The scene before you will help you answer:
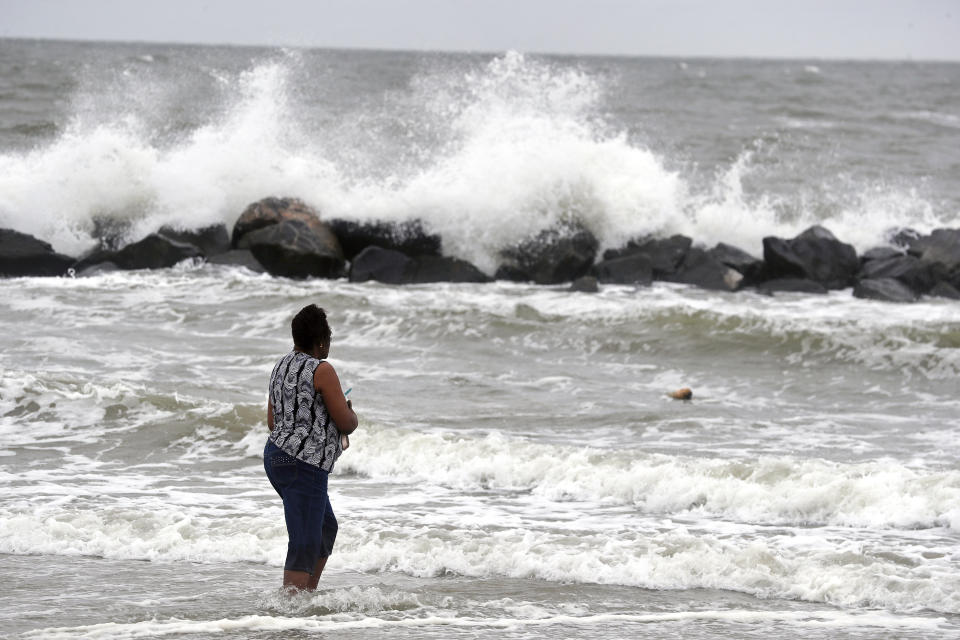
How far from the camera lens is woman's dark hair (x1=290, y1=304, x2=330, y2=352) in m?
5.14

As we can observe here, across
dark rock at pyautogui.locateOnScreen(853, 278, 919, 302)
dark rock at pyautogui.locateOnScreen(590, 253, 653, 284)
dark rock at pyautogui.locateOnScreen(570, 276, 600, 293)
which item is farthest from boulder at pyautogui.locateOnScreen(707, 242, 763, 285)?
dark rock at pyautogui.locateOnScreen(570, 276, 600, 293)

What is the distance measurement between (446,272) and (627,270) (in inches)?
93.8

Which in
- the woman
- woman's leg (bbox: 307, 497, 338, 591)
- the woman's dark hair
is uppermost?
the woman's dark hair

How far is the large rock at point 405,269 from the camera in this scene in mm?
16141

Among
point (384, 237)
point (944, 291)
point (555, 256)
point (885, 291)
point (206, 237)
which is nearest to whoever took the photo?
point (885, 291)

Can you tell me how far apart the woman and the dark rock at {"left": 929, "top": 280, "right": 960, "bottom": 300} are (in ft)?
40.2

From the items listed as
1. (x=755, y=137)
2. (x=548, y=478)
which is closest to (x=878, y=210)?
(x=755, y=137)

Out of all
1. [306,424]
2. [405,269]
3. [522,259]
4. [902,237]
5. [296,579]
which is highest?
[902,237]

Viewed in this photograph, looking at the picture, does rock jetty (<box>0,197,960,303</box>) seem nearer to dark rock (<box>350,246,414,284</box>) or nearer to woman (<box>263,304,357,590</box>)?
dark rock (<box>350,246,414,284</box>)

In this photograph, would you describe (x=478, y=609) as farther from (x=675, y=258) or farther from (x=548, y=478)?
(x=675, y=258)

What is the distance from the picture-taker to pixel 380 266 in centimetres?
1623

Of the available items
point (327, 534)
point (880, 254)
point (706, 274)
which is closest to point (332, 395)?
point (327, 534)

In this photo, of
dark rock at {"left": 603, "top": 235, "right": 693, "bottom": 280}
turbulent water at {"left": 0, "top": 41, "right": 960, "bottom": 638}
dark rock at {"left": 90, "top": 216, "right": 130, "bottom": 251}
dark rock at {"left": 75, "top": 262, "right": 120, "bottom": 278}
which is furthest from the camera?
dark rock at {"left": 90, "top": 216, "right": 130, "bottom": 251}

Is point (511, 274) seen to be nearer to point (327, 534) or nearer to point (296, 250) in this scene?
point (296, 250)
